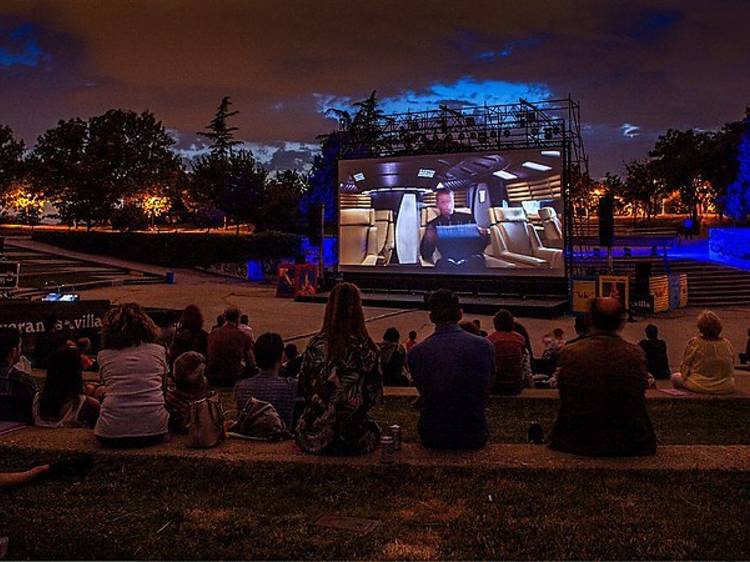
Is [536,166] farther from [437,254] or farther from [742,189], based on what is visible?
[742,189]

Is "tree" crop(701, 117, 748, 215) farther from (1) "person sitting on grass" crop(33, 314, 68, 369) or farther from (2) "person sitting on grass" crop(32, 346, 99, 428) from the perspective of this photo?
(2) "person sitting on grass" crop(32, 346, 99, 428)

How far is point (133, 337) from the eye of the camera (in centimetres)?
418

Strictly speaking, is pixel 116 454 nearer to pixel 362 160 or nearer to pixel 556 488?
pixel 556 488

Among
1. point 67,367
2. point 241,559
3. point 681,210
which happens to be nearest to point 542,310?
point 67,367

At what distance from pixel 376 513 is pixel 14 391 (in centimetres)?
327

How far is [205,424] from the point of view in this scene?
419cm

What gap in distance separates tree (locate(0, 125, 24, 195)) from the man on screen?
102 ft

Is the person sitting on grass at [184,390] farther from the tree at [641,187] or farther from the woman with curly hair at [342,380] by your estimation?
the tree at [641,187]

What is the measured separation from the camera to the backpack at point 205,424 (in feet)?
13.7

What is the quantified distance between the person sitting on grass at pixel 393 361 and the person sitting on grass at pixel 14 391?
146 inches

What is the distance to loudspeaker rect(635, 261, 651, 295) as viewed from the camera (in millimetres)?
18016

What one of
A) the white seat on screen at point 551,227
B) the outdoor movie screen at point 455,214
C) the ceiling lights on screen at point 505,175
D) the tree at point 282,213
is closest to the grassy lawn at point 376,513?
the white seat on screen at point 551,227

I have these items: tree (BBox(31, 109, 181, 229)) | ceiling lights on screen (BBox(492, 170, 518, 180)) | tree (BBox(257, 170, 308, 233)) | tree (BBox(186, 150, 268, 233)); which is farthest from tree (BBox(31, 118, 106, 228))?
ceiling lights on screen (BBox(492, 170, 518, 180))

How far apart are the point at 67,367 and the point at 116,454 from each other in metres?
1.15
